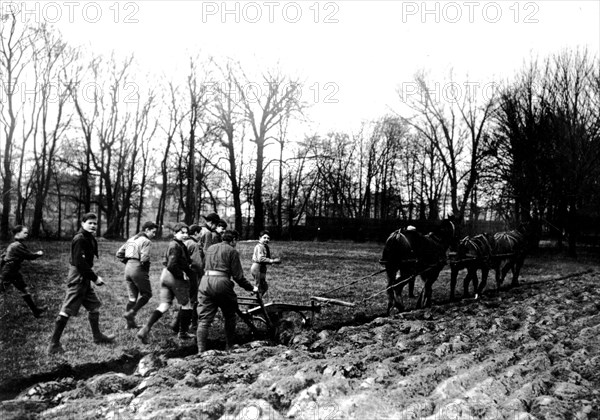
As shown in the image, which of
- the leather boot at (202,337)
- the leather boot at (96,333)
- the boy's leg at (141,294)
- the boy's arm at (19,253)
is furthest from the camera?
the boy's arm at (19,253)

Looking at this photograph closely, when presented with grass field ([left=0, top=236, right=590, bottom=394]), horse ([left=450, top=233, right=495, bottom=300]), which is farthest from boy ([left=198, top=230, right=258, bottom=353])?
horse ([left=450, top=233, right=495, bottom=300])

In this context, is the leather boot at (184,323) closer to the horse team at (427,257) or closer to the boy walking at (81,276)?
the boy walking at (81,276)

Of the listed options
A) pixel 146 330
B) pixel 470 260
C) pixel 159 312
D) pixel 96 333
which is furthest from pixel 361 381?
pixel 470 260

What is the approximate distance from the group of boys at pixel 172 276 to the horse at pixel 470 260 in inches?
191

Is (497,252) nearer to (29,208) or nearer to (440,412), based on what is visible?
(440,412)

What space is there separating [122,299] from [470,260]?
24.9 ft

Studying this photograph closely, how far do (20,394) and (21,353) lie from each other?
1.22 m

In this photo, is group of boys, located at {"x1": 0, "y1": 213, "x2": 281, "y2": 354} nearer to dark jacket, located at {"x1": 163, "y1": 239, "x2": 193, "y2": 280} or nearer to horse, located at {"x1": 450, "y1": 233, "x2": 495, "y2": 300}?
dark jacket, located at {"x1": 163, "y1": 239, "x2": 193, "y2": 280}

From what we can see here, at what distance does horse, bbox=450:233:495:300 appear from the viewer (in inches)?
443

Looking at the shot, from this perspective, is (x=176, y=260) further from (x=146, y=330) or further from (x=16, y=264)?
(x=16, y=264)

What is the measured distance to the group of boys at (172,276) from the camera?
5996mm

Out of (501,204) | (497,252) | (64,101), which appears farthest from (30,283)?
(501,204)

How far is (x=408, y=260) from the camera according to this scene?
9.36 metres

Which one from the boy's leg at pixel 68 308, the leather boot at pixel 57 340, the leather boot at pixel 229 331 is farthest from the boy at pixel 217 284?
the leather boot at pixel 57 340
